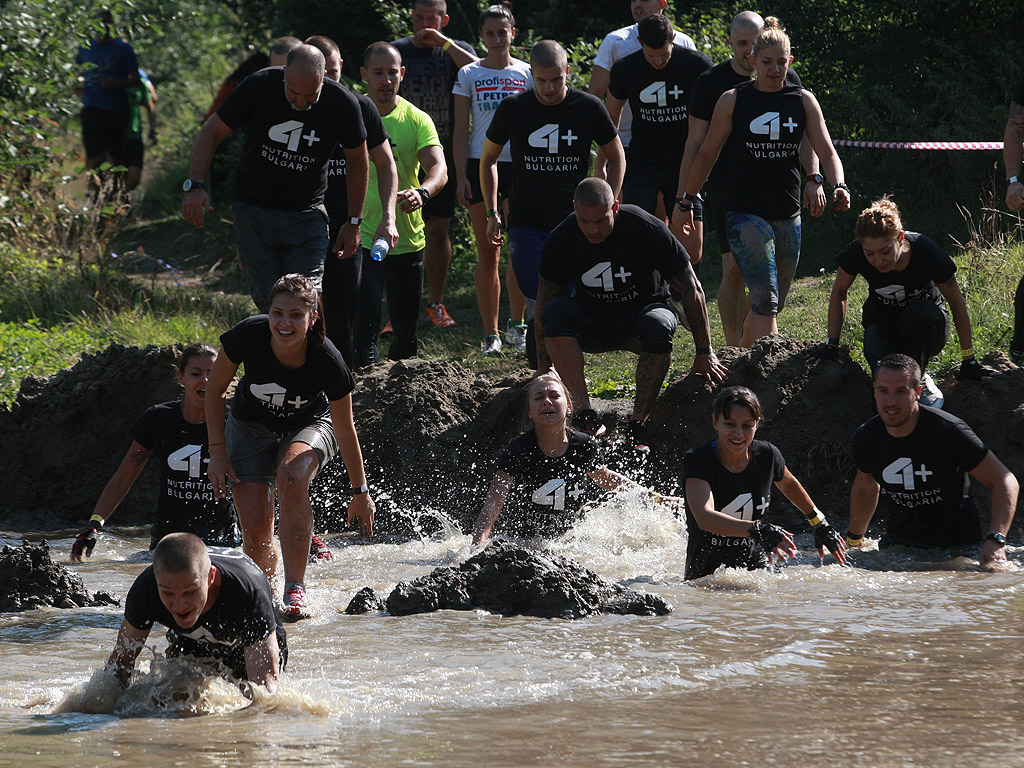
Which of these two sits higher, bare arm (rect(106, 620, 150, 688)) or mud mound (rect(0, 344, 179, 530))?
mud mound (rect(0, 344, 179, 530))

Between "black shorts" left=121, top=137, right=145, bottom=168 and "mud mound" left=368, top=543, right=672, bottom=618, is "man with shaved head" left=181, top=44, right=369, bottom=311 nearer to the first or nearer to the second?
"mud mound" left=368, top=543, right=672, bottom=618

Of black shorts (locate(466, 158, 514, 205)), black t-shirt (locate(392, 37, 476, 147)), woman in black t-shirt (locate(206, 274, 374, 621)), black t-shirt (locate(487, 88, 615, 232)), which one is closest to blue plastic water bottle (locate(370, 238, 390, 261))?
black t-shirt (locate(487, 88, 615, 232))

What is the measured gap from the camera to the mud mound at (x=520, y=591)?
610 centimetres

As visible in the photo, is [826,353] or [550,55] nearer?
[826,353]

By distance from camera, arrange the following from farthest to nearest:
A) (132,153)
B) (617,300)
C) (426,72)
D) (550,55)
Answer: (132,153) → (426,72) → (550,55) → (617,300)

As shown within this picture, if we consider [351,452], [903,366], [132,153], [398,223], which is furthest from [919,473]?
[132,153]

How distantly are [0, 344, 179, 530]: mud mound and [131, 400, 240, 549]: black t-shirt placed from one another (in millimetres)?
2335

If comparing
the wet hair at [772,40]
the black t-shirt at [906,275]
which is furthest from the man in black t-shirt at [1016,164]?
the wet hair at [772,40]

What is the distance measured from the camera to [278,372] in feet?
20.4

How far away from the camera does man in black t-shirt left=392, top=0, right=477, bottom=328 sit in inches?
410

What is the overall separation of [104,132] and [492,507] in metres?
10.6

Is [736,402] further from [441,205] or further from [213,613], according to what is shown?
[441,205]

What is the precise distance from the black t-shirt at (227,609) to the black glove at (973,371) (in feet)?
14.7

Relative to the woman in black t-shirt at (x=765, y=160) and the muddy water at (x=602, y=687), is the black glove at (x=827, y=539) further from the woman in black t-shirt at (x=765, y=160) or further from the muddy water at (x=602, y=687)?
the woman in black t-shirt at (x=765, y=160)
